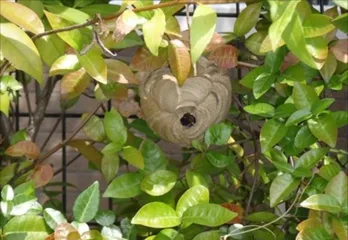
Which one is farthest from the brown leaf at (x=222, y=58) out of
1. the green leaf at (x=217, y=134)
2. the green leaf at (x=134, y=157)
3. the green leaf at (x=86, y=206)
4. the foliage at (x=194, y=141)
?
the green leaf at (x=86, y=206)

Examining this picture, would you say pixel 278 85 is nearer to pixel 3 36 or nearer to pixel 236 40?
pixel 236 40

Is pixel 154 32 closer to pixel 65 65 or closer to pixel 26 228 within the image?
pixel 65 65

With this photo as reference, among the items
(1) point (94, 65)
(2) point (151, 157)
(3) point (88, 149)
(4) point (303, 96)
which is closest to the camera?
(1) point (94, 65)

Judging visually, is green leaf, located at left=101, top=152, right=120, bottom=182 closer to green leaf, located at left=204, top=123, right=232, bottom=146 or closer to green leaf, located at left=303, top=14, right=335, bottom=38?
green leaf, located at left=204, top=123, right=232, bottom=146

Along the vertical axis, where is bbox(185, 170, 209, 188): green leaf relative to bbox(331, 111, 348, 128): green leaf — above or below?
below

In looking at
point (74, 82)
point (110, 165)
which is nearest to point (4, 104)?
point (74, 82)

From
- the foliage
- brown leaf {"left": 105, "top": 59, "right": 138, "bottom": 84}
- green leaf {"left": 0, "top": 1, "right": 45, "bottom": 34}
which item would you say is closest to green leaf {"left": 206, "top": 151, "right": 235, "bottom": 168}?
the foliage
